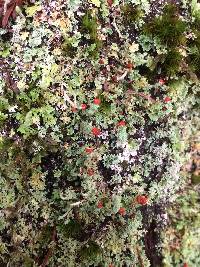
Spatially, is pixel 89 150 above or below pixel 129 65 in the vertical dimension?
below

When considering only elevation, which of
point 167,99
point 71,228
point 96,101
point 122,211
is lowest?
point 71,228

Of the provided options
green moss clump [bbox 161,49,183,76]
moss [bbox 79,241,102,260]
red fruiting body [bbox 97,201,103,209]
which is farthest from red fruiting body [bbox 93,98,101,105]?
moss [bbox 79,241,102,260]

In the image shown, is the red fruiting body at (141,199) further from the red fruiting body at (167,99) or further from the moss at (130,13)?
the moss at (130,13)

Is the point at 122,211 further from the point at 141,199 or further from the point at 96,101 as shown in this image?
the point at 96,101

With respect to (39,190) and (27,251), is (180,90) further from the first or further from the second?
(27,251)

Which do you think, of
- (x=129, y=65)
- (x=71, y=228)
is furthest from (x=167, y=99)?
(x=71, y=228)

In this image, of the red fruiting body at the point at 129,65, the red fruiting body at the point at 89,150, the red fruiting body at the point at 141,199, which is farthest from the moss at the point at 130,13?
the red fruiting body at the point at 141,199
